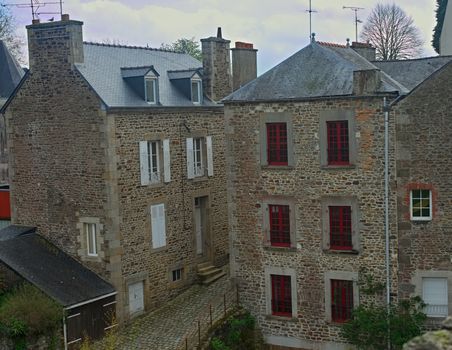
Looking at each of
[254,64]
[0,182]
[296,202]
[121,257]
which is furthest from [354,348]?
[0,182]

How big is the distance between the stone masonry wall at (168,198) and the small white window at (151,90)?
0.50m

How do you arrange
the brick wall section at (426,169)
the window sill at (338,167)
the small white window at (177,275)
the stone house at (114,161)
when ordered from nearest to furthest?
the brick wall section at (426,169) < the window sill at (338,167) < the stone house at (114,161) < the small white window at (177,275)

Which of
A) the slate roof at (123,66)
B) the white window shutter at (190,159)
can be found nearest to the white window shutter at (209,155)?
the white window shutter at (190,159)

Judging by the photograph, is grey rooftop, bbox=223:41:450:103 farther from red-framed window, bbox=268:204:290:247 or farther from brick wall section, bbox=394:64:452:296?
red-framed window, bbox=268:204:290:247

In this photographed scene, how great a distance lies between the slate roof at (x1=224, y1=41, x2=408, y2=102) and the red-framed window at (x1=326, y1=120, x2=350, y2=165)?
2.92 ft

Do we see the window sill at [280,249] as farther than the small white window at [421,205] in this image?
Yes

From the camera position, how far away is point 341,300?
21.2 metres

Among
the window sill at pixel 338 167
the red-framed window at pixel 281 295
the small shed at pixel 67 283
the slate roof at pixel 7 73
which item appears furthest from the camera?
the slate roof at pixel 7 73

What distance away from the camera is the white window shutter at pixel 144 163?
2355 centimetres

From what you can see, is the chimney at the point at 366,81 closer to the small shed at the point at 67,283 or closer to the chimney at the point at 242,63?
the chimney at the point at 242,63

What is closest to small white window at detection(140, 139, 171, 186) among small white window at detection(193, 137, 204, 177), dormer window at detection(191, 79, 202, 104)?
small white window at detection(193, 137, 204, 177)

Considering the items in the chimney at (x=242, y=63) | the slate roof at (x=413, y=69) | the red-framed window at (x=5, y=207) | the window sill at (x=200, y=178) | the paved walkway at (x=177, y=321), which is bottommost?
the paved walkway at (x=177, y=321)

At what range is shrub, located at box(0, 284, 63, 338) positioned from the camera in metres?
19.4

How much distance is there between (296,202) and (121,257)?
5878 mm
